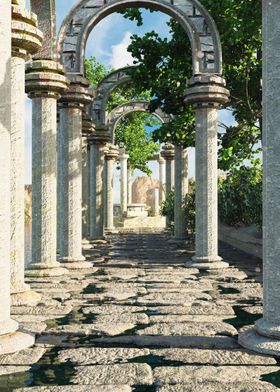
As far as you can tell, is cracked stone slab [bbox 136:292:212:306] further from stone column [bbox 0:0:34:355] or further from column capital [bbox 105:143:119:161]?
column capital [bbox 105:143:119:161]

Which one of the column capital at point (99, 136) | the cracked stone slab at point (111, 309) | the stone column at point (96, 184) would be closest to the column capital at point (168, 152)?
the stone column at point (96, 184)

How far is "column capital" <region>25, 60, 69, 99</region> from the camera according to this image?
9.38m

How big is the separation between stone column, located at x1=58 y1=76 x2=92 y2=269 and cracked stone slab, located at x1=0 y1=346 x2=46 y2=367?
20.9 ft

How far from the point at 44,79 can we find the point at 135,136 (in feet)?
83.2

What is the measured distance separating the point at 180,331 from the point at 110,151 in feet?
60.8

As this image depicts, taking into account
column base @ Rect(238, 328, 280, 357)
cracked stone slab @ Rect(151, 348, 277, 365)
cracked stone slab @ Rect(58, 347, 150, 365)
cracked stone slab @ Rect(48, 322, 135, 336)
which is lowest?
cracked stone slab @ Rect(151, 348, 277, 365)

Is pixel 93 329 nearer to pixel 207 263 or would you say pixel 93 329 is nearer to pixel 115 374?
pixel 115 374

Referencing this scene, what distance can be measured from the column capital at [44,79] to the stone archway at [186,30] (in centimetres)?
190

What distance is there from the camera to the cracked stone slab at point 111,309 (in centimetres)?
677

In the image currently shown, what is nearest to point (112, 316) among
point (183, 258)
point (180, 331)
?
point (180, 331)

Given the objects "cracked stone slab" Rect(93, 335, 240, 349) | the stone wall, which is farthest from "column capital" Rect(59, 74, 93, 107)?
the stone wall

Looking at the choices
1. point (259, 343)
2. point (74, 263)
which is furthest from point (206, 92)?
point (259, 343)

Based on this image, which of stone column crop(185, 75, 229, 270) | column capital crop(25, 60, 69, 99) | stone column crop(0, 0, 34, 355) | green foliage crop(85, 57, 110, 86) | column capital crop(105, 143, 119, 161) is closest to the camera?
stone column crop(0, 0, 34, 355)

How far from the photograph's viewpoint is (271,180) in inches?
204
